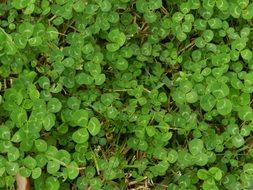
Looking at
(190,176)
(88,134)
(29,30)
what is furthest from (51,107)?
(190,176)

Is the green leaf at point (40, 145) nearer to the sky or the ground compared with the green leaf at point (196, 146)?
nearer to the sky

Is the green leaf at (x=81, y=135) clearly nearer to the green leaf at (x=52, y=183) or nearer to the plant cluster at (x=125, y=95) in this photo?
the plant cluster at (x=125, y=95)

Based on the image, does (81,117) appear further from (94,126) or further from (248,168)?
(248,168)

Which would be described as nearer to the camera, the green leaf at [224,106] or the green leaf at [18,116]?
the green leaf at [18,116]

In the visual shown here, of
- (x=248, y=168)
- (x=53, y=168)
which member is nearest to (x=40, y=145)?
(x=53, y=168)

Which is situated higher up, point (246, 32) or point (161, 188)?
point (246, 32)

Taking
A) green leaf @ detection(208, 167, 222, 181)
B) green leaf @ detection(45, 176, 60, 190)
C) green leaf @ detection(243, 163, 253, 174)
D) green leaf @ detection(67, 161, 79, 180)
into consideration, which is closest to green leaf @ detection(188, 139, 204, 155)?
green leaf @ detection(208, 167, 222, 181)

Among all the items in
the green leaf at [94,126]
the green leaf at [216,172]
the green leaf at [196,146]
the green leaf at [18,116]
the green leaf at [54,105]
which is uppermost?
the green leaf at [54,105]

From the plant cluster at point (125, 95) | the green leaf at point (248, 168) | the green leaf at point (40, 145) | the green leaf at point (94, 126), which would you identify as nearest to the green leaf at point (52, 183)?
the plant cluster at point (125, 95)

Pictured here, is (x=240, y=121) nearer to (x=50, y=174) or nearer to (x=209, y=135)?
(x=209, y=135)
